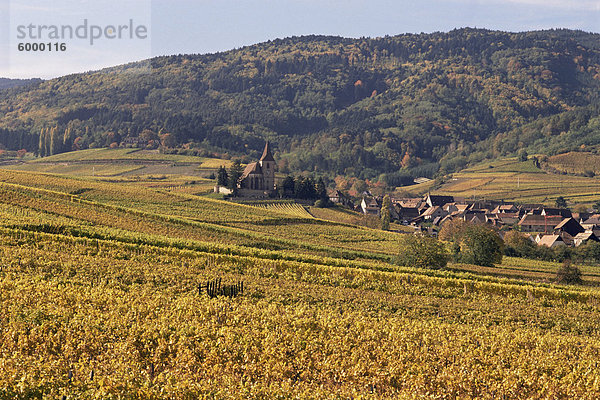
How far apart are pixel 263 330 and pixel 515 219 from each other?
156 m

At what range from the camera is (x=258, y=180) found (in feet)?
514

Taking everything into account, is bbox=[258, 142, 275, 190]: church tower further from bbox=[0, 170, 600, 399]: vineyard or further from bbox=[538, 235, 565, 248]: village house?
bbox=[0, 170, 600, 399]: vineyard

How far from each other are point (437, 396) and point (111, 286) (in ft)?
66.2

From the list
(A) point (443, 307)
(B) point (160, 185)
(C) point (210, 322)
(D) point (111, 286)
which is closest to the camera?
(C) point (210, 322)

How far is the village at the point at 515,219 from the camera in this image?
13888 centimetres

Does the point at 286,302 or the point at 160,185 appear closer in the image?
the point at 286,302

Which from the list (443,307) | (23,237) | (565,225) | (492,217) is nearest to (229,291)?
(443,307)

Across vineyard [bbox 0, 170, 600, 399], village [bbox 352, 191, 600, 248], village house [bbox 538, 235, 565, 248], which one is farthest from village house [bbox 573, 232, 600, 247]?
vineyard [bbox 0, 170, 600, 399]

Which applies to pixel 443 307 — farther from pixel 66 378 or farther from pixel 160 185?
pixel 160 185

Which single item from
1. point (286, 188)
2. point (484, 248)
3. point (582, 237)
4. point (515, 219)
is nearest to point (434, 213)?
point (515, 219)

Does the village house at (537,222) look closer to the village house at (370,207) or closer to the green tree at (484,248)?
Answer: the village house at (370,207)

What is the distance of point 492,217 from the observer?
17150cm

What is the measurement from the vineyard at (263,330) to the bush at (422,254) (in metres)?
18.0

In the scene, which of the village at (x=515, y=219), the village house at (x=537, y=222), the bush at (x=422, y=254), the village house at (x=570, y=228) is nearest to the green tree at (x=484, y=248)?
the bush at (x=422, y=254)
